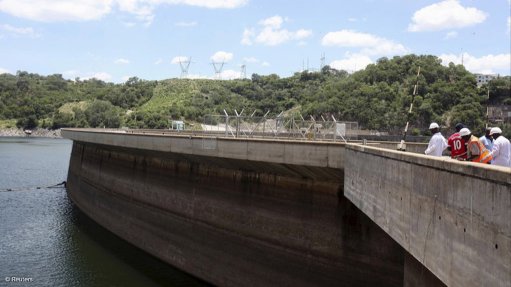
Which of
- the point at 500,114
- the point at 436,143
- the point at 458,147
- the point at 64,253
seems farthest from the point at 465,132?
the point at 500,114

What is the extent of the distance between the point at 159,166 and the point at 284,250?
439 inches

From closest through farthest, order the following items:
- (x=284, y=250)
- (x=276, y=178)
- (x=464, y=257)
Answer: (x=464, y=257)
(x=284, y=250)
(x=276, y=178)

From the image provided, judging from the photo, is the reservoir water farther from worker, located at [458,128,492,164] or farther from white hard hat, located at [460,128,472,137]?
worker, located at [458,128,492,164]

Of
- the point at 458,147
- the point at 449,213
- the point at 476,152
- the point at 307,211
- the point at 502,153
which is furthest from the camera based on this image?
the point at 307,211

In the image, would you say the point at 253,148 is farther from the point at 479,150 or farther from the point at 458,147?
the point at 479,150

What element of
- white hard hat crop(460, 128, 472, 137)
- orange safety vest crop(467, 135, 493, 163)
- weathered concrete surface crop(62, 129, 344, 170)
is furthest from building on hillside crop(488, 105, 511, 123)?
orange safety vest crop(467, 135, 493, 163)

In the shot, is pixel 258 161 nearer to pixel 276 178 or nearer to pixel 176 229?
pixel 276 178

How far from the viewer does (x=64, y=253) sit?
2469cm

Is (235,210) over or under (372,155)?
under

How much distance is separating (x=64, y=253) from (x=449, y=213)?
22.2 m

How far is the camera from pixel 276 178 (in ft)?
57.3

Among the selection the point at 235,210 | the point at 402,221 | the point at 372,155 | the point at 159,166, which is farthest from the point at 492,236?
the point at 159,166

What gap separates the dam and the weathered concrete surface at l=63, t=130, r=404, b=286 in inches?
1.7

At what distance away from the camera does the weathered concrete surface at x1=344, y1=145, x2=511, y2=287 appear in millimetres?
5570
